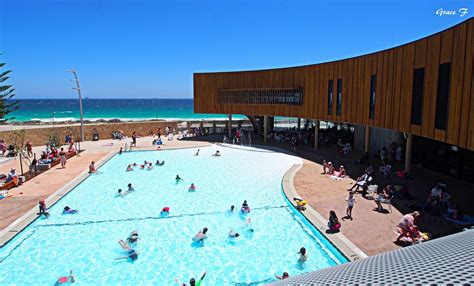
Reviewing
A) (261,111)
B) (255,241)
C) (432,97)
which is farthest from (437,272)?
(261,111)

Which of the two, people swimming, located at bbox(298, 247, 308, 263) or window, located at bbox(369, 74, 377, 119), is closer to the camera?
people swimming, located at bbox(298, 247, 308, 263)

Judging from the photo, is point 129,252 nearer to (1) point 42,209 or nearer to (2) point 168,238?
(2) point 168,238

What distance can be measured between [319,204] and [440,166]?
7581 millimetres

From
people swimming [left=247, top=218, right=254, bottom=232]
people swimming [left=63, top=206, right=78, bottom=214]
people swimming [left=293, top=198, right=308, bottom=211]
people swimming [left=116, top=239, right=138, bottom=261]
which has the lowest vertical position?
people swimming [left=116, top=239, right=138, bottom=261]

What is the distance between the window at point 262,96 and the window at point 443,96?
13409 millimetres

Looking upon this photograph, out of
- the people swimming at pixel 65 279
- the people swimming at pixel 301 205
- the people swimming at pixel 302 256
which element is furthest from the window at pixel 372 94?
the people swimming at pixel 65 279

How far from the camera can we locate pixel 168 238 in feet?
35.6

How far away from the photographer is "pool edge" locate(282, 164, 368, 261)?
8758 millimetres

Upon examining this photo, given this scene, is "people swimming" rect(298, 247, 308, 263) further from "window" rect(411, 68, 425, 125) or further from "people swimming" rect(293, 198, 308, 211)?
"window" rect(411, 68, 425, 125)

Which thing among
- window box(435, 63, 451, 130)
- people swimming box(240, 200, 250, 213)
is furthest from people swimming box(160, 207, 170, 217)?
window box(435, 63, 451, 130)

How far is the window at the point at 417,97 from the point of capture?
13.0m

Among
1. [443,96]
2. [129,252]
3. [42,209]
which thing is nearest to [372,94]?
[443,96]

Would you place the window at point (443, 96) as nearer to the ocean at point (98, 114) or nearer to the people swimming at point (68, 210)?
the people swimming at point (68, 210)

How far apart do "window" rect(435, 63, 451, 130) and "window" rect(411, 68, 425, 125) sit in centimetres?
123
